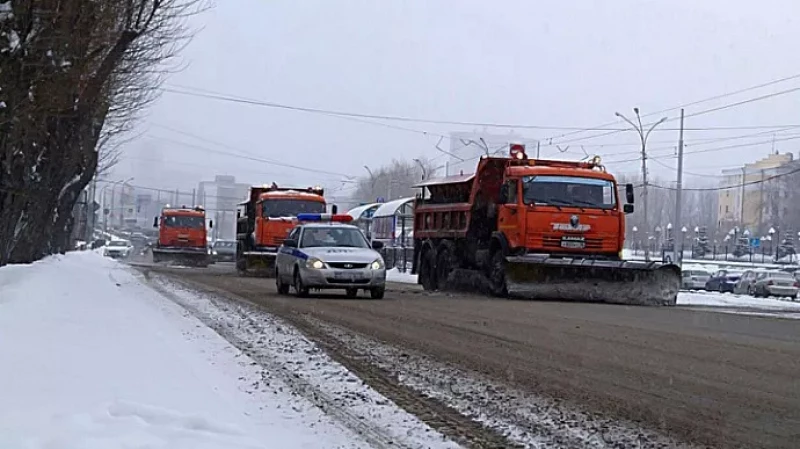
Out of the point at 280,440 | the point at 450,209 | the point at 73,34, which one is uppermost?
the point at 73,34

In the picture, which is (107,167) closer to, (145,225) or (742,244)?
(742,244)

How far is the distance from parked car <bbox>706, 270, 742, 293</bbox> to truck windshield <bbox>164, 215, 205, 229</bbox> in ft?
82.9

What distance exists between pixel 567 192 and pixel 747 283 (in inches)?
1054

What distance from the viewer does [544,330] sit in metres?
15.3

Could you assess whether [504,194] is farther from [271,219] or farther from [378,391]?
[378,391]

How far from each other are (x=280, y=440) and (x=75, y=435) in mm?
1314

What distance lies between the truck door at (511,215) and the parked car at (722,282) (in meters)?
31.7

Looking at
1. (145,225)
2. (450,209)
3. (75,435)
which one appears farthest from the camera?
(145,225)

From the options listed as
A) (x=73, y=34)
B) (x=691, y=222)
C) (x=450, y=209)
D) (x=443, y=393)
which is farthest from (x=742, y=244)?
(x=443, y=393)

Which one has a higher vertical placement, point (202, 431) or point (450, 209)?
point (450, 209)

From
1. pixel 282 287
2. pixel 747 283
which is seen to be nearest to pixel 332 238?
pixel 282 287

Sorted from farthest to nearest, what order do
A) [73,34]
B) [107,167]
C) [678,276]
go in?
[107,167] → [678,276] → [73,34]

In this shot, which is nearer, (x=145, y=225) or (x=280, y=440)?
(x=280, y=440)

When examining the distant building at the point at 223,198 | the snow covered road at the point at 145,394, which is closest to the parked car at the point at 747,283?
the snow covered road at the point at 145,394
